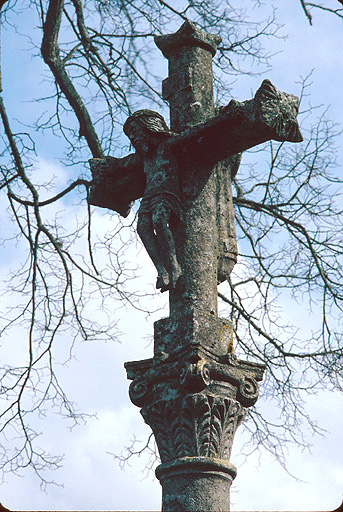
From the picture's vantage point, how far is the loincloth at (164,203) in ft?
15.3

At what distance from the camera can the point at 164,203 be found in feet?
15.3

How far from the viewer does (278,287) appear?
879 cm

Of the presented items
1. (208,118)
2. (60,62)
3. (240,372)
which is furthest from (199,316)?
(60,62)

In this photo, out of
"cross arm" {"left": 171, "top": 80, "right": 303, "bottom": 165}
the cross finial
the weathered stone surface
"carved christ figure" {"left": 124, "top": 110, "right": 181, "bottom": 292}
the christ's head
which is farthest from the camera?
the cross finial

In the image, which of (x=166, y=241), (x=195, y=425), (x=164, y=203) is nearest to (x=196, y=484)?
(x=195, y=425)

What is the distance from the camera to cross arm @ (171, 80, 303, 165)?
14.7 feet

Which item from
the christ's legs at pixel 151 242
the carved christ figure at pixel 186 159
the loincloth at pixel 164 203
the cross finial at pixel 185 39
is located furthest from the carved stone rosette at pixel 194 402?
the cross finial at pixel 185 39

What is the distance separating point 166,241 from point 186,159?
1.88 feet

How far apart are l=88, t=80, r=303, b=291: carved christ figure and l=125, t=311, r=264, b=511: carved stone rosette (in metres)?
0.39

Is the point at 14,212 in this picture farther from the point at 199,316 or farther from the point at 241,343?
the point at 199,316

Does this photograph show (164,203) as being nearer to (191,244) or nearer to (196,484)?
(191,244)

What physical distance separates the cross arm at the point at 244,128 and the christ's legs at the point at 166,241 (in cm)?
45

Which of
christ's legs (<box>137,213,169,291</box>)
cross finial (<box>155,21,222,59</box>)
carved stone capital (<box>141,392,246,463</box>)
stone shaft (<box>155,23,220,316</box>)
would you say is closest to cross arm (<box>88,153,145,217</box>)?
stone shaft (<box>155,23,220,316</box>)

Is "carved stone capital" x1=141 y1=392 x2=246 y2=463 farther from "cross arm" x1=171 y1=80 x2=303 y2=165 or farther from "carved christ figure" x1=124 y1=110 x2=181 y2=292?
"cross arm" x1=171 y1=80 x2=303 y2=165
